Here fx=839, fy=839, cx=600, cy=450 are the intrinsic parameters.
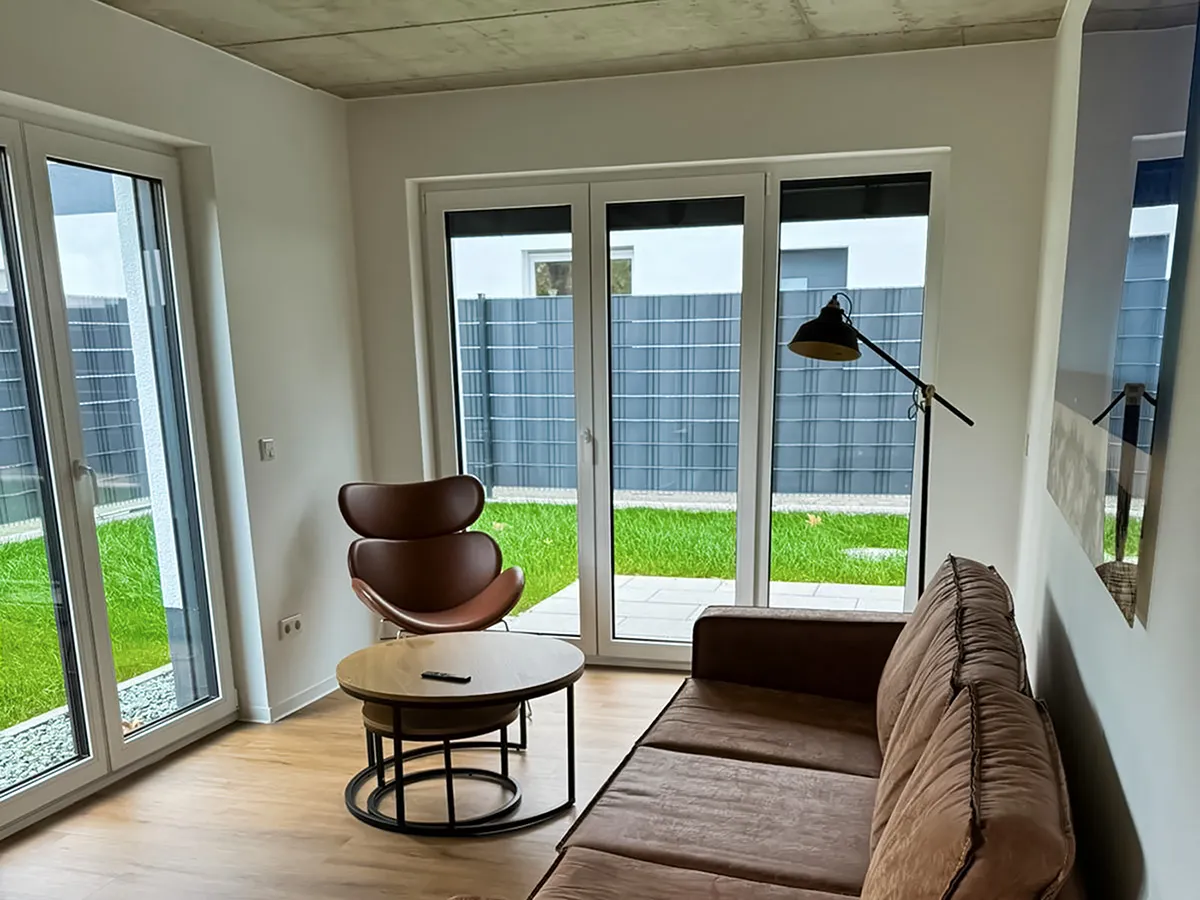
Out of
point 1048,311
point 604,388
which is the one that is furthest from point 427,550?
point 1048,311

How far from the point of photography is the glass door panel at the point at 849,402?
11.6ft

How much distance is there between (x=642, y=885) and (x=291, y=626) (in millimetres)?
2392

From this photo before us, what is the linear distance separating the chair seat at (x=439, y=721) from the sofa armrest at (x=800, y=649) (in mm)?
677

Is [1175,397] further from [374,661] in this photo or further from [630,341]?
[630,341]

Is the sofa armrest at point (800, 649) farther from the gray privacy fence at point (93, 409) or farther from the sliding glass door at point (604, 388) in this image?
the gray privacy fence at point (93, 409)

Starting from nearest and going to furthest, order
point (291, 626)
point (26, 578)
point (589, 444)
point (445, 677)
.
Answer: point (445, 677), point (26, 578), point (291, 626), point (589, 444)

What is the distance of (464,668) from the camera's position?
2689 millimetres

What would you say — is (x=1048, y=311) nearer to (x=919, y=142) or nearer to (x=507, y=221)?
(x=919, y=142)

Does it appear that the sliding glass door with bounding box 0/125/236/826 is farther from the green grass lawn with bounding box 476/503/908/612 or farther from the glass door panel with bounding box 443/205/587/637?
the green grass lawn with bounding box 476/503/908/612

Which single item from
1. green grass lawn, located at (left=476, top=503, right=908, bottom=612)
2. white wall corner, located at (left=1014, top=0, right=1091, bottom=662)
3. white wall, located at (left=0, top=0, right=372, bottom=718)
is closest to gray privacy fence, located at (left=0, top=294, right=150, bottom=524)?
white wall, located at (left=0, top=0, right=372, bottom=718)

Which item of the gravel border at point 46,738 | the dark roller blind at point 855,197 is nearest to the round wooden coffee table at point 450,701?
the gravel border at point 46,738

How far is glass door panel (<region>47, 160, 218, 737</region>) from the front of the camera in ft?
9.47

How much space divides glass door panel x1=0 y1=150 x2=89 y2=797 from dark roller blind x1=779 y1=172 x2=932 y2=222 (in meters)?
2.86

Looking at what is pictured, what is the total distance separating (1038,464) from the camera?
2.89m
